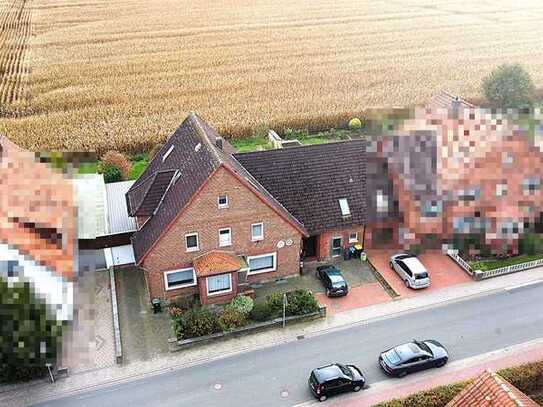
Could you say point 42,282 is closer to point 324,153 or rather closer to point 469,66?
point 324,153

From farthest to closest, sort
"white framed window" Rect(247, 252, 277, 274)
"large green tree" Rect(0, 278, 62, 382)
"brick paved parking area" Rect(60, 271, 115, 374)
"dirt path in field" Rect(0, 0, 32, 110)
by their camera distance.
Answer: "dirt path in field" Rect(0, 0, 32, 110) < "white framed window" Rect(247, 252, 277, 274) < "brick paved parking area" Rect(60, 271, 115, 374) < "large green tree" Rect(0, 278, 62, 382)

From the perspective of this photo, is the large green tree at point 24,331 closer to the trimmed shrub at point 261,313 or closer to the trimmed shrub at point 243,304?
the trimmed shrub at point 243,304

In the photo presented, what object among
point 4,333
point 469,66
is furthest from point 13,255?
point 469,66

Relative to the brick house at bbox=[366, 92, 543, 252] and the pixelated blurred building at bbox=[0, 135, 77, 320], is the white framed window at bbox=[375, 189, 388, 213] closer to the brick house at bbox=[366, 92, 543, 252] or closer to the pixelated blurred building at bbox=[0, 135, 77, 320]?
the brick house at bbox=[366, 92, 543, 252]

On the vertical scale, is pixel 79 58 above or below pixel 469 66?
above

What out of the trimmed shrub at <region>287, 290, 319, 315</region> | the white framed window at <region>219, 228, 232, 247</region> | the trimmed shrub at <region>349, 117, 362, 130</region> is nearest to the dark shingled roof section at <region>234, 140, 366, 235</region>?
the white framed window at <region>219, 228, 232, 247</region>
